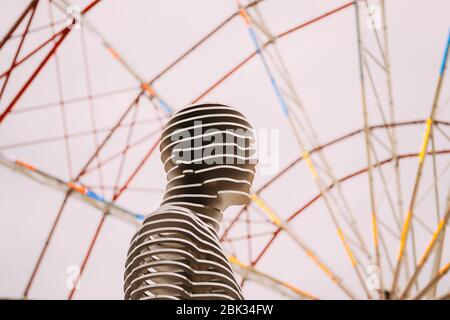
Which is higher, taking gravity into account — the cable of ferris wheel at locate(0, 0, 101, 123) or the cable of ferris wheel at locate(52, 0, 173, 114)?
the cable of ferris wheel at locate(52, 0, 173, 114)

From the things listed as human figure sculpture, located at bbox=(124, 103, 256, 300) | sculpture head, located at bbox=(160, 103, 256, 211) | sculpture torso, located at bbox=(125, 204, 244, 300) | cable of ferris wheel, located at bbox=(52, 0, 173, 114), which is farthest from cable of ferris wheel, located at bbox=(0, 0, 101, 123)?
sculpture torso, located at bbox=(125, 204, 244, 300)

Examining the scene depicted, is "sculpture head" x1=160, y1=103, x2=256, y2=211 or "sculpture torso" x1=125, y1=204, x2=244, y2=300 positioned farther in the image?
"sculpture head" x1=160, y1=103, x2=256, y2=211

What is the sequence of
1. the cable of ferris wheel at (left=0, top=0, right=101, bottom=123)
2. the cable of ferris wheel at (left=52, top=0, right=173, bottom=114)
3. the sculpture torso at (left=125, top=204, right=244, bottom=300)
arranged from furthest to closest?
the cable of ferris wheel at (left=52, top=0, right=173, bottom=114) < the cable of ferris wheel at (left=0, top=0, right=101, bottom=123) < the sculpture torso at (left=125, top=204, right=244, bottom=300)

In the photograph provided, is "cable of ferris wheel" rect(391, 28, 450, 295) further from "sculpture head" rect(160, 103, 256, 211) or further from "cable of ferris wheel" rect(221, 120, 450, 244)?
"sculpture head" rect(160, 103, 256, 211)

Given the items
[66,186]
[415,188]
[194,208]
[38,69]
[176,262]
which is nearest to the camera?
[176,262]

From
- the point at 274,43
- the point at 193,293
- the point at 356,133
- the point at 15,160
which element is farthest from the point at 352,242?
the point at 193,293

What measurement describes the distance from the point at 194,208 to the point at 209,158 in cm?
59

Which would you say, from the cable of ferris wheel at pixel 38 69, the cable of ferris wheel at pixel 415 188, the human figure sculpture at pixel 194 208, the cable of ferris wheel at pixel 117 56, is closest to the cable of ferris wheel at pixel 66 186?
the cable of ferris wheel at pixel 38 69

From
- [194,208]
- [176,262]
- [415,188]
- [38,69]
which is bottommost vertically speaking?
[176,262]

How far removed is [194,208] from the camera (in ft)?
23.7

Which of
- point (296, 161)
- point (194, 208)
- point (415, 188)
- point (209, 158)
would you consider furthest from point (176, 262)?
point (296, 161)

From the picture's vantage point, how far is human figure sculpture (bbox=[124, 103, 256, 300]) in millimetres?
6406

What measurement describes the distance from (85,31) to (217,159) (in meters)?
9.10

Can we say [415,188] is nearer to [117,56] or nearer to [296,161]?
[296,161]
